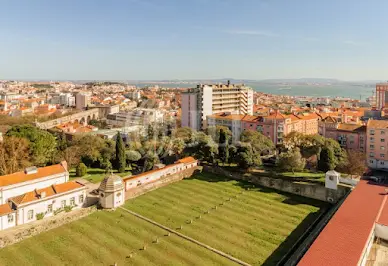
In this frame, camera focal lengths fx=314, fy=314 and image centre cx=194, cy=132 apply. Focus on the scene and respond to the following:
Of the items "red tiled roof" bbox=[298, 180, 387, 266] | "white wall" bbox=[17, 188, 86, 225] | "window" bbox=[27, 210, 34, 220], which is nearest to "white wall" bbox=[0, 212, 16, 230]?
"white wall" bbox=[17, 188, 86, 225]

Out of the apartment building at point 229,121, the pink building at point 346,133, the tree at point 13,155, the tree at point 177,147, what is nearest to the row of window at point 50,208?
the tree at point 13,155

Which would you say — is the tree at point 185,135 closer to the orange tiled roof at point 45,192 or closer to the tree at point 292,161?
the tree at point 292,161

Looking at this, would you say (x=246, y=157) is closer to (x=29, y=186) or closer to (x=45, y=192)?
(x=45, y=192)

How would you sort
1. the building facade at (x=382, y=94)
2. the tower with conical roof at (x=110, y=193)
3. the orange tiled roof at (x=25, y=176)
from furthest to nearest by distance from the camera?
1. the building facade at (x=382, y=94)
2. the tower with conical roof at (x=110, y=193)
3. the orange tiled roof at (x=25, y=176)

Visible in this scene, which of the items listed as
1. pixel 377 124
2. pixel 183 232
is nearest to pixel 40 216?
pixel 183 232

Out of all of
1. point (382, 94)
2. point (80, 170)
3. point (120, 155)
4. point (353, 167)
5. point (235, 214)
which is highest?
point (382, 94)

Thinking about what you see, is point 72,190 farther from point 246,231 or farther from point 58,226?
point 246,231

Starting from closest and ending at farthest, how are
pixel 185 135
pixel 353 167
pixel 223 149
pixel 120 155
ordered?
pixel 353 167, pixel 120 155, pixel 223 149, pixel 185 135

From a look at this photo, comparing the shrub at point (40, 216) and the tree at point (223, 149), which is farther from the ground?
the tree at point (223, 149)
